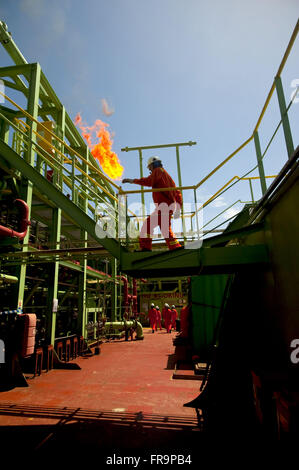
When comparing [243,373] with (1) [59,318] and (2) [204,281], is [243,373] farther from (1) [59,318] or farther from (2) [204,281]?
(1) [59,318]

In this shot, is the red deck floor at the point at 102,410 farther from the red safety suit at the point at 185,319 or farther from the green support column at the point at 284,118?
the green support column at the point at 284,118

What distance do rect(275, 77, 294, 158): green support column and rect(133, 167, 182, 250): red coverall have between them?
2041 mm

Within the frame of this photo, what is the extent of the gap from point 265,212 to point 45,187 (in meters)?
4.16

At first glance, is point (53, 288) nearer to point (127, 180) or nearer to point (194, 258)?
point (127, 180)

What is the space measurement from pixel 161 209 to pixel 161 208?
0.02 metres

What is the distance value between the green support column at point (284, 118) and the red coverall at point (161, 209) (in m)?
2.04

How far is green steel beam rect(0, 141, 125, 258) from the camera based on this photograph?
4.43 metres

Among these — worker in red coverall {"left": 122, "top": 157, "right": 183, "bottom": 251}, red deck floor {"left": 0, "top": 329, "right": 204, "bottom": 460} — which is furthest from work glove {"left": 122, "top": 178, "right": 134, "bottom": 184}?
red deck floor {"left": 0, "top": 329, "right": 204, "bottom": 460}

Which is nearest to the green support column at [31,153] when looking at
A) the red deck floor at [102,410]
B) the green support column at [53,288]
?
the green support column at [53,288]

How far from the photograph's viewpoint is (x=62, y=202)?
16.7 ft

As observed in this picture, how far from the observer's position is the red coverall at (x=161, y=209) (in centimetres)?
458

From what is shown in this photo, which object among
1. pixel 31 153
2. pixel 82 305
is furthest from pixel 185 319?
pixel 31 153
